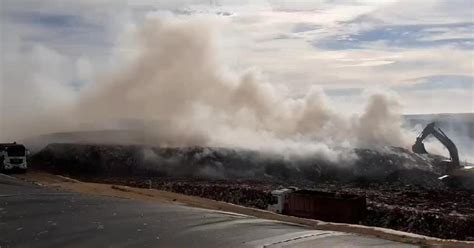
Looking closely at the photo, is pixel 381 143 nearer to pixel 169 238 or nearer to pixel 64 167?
pixel 64 167

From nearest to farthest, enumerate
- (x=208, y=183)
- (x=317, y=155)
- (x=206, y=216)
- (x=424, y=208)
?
(x=206, y=216) → (x=424, y=208) → (x=208, y=183) → (x=317, y=155)

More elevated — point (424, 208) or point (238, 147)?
point (238, 147)

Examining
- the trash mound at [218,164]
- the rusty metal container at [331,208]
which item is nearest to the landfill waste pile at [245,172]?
the trash mound at [218,164]

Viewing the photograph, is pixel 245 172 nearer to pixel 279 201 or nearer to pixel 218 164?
pixel 218 164

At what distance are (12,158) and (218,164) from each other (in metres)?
15.9

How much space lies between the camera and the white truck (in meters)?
35.5

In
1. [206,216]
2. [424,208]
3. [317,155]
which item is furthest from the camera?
[317,155]

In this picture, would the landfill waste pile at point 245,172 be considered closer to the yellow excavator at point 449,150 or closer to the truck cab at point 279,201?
the yellow excavator at point 449,150

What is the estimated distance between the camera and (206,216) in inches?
669

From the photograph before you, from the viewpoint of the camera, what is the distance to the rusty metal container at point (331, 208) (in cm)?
2603

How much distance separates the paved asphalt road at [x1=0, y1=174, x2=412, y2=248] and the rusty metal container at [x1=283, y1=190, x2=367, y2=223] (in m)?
9.46

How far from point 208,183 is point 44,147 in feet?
60.5

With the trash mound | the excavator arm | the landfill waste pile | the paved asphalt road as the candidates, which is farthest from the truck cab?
the excavator arm

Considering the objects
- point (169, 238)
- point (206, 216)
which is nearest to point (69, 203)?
point (206, 216)
